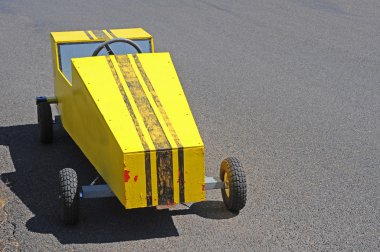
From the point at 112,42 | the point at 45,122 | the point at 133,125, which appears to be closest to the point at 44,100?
the point at 45,122

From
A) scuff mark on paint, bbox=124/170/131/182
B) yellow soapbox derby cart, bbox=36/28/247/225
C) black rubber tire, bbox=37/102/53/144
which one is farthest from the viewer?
black rubber tire, bbox=37/102/53/144

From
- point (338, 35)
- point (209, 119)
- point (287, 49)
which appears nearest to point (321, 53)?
point (287, 49)

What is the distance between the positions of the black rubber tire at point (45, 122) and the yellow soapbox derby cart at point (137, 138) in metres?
0.55

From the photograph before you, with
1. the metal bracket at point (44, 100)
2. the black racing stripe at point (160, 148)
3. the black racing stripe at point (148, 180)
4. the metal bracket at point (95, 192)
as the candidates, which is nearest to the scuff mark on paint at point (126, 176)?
the black racing stripe at point (148, 180)

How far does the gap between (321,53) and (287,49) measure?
681 mm

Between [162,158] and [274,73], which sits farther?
[274,73]

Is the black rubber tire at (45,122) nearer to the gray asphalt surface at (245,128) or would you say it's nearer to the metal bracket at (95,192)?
the gray asphalt surface at (245,128)

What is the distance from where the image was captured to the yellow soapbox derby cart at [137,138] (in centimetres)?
705

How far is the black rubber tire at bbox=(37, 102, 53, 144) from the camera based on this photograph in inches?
364

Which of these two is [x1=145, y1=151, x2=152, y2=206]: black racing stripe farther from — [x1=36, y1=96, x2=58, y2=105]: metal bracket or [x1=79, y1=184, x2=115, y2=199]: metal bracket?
[x1=36, y1=96, x2=58, y2=105]: metal bracket

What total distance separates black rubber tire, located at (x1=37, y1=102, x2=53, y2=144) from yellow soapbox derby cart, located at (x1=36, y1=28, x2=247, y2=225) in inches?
21.6

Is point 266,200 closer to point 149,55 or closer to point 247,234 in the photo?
point 247,234

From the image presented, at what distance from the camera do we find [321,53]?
47.5 ft

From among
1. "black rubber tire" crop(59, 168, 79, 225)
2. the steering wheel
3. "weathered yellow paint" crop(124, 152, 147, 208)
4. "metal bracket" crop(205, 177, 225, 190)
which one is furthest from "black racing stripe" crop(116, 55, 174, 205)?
the steering wheel
